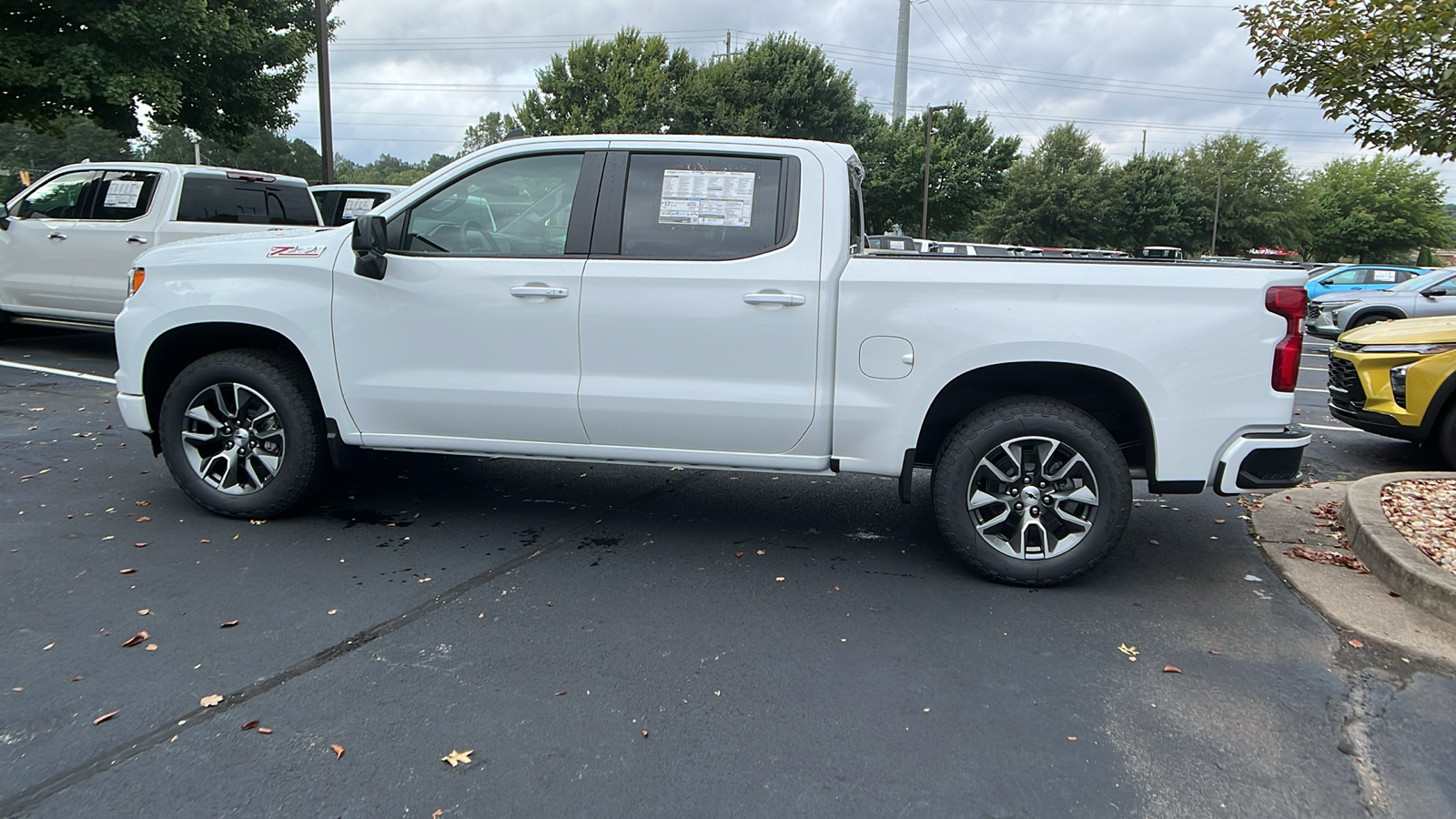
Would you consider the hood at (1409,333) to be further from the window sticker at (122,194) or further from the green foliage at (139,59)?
the green foliage at (139,59)

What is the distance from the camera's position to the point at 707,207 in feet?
14.6

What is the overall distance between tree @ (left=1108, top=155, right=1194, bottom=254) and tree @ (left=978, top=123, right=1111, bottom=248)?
1.02 meters

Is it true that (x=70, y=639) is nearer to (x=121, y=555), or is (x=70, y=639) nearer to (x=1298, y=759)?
(x=121, y=555)

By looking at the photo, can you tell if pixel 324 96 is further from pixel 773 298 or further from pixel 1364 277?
pixel 1364 277

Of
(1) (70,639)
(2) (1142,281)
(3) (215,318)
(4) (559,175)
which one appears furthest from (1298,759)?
(3) (215,318)

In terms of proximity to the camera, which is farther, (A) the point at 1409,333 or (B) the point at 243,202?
(B) the point at 243,202

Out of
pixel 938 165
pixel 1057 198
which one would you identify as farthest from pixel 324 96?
pixel 1057 198

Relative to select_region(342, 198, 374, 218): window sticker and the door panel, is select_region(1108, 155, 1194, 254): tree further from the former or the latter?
the door panel

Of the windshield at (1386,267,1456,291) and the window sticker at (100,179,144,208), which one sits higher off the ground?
the window sticker at (100,179,144,208)

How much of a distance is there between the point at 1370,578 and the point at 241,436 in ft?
18.2

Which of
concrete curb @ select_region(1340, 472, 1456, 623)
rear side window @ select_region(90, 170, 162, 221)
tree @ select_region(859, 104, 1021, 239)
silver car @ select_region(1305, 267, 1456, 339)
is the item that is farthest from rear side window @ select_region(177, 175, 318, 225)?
tree @ select_region(859, 104, 1021, 239)

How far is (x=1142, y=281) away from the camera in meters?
4.05

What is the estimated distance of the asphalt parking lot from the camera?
273cm

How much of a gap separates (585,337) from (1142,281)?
2455 millimetres
